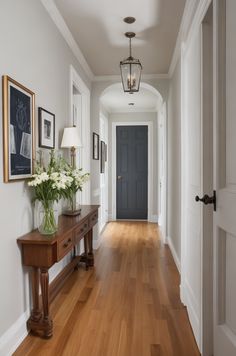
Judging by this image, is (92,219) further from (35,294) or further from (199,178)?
(199,178)

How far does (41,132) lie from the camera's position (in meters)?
2.29

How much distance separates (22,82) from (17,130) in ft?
1.23

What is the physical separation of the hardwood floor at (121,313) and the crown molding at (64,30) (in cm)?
260

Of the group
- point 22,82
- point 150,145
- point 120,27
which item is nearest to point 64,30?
point 120,27

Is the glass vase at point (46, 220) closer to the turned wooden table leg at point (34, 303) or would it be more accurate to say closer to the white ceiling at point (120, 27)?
the turned wooden table leg at point (34, 303)

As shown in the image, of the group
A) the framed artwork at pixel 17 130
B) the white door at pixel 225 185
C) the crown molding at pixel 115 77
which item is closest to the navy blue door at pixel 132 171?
the crown molding at pixel 115 77

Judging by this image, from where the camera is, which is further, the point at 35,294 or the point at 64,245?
the point at 64,245

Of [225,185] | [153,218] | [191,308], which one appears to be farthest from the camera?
[153,218]

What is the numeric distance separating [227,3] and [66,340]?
7.30 feet

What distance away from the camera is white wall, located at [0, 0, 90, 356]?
1.72 meters

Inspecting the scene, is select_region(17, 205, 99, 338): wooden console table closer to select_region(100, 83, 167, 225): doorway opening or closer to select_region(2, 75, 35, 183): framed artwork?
select_region(2, 75, 35, 183): framed artwork

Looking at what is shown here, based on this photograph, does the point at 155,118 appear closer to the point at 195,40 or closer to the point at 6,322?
the point at 195,40

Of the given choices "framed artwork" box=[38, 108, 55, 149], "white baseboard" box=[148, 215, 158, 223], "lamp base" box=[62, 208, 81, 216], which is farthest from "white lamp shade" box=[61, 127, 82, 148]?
"white baseboard" box=[148, 215, 158, 223]

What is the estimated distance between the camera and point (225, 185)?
1346 millimetres
